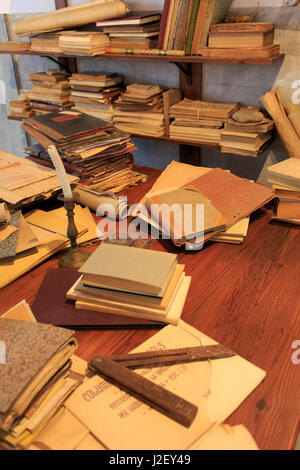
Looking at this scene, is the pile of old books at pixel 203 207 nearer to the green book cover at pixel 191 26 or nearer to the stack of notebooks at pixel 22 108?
the green book cover at pixel 191 26

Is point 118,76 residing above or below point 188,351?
above

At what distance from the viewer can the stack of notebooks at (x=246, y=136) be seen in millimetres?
1764

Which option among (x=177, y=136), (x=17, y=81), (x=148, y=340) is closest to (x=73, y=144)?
(x=177, y=136)

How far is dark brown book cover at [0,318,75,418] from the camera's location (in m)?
0.63

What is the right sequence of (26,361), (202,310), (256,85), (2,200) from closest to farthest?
(26,361) < (202,310) < (2,200) < (256,85)

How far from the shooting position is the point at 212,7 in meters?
1.77

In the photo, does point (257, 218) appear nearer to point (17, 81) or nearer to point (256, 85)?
point (256, 85)

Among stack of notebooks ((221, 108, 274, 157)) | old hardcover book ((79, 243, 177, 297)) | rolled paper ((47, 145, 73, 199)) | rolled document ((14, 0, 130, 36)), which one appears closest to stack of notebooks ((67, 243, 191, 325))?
old hardcover book ((79, 243, 177, 297))

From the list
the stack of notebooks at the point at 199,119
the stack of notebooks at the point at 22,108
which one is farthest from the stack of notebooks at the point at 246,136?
the stack of notebooks at the point at 22,108

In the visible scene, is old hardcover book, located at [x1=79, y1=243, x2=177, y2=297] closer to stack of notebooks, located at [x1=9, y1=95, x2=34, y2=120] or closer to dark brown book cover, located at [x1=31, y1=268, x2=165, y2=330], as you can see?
dark brown book cover, located at [x1=31, y1=268, x2=165, y2=330]

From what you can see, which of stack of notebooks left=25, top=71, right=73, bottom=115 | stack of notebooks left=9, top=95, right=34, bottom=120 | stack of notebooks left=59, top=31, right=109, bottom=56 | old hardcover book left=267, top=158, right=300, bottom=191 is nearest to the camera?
old hardcover book left=267, top=158, right=300, bottom=191

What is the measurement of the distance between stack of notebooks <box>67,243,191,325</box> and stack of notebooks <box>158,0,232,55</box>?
1294 millimetres

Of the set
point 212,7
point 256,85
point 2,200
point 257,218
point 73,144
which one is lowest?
point 257,218

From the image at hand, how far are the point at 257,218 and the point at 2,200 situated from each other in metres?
0.95
